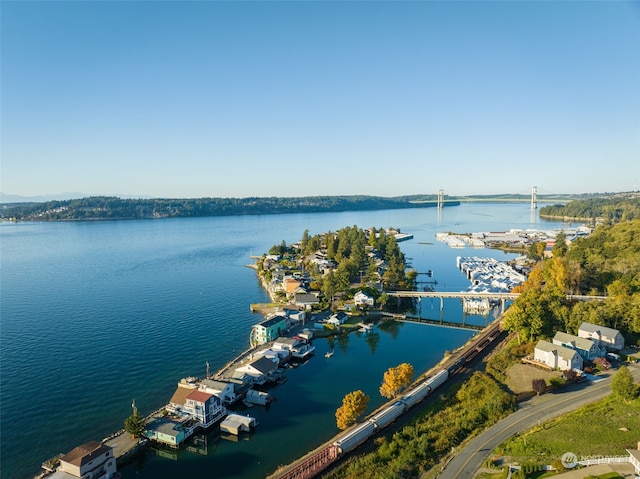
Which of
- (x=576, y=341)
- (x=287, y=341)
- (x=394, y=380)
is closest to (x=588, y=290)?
(x=576, y=341)

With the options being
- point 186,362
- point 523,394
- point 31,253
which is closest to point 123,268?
point 31,253

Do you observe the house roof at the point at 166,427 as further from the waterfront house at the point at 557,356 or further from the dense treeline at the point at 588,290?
the dense treeline at the point at 588,290

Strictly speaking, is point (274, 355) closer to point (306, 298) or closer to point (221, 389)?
point (221, 389)

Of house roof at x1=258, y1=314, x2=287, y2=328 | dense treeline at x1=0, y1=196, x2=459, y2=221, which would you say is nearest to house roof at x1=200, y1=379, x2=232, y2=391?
house roof at x1=258, y1=314, x2=287, y2=328

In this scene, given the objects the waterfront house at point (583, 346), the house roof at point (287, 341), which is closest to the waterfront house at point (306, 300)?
the house roof at point (287, 341)

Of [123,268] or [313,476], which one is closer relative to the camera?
[313,476]

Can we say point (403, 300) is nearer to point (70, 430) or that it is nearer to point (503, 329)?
point (503, 329)
